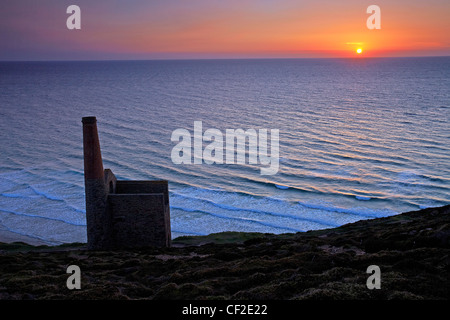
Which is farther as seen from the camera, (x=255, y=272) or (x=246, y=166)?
(x=246, y=166)

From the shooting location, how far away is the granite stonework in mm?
23609

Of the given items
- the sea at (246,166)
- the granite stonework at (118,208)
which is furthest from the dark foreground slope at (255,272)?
the sea at (246,166)

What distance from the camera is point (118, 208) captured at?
25.4 metres

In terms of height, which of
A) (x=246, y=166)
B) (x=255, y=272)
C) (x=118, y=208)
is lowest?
(x=246, y=166)

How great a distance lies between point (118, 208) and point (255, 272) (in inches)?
437

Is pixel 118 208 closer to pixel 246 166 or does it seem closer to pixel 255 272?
pixel 255 272

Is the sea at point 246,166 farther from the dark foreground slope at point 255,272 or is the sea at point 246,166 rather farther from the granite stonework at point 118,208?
the dark foreground slope at point 255,272

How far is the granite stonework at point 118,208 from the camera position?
2361cm

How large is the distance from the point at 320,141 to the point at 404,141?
12.9m

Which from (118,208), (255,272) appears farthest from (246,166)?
(255,272)

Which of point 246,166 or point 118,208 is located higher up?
point 118,208

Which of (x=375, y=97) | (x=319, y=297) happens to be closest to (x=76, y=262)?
(x=319, y=297)

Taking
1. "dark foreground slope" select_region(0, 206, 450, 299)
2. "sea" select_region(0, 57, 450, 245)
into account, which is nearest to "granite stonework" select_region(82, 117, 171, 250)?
"dark foreground slope" select_region(0, 206, 450, 299)

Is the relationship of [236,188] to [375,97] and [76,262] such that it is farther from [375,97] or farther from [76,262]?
[375,97]
